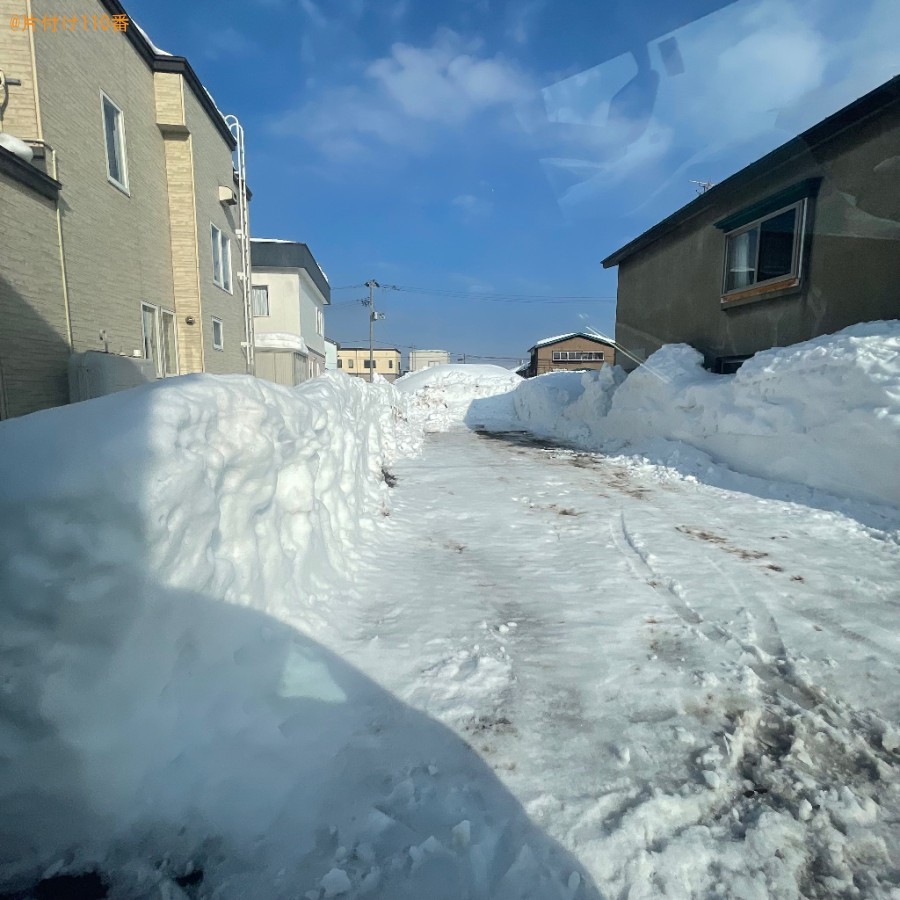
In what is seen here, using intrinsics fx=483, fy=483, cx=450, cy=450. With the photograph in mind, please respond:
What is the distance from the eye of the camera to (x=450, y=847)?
5.43 ft

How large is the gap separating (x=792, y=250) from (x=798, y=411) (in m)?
3.61

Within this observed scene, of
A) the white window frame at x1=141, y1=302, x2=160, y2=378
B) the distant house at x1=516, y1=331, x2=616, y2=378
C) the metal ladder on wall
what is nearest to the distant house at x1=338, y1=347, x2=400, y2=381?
the distant house at x1=516, y1=331, x2=616, y2=378

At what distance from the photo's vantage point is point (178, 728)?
1.94 metres

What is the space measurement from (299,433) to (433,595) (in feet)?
5.05

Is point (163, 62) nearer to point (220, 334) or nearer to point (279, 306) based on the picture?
point (220, 334)

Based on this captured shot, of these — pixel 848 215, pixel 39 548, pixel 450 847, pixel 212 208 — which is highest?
pixel 212 208

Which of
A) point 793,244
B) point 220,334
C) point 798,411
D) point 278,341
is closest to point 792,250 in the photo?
point 793,244

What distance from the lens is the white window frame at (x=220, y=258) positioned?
1341 centimetres

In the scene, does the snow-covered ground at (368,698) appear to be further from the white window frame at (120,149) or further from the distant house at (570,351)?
the distant house at (570,351)

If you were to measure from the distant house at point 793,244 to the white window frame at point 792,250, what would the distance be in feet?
0.07

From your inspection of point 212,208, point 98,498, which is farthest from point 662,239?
point 98,498

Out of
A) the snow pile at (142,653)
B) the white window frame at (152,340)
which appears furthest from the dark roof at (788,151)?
the white window frame at (152,340)

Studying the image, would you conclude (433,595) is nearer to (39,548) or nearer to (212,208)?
(39,548)

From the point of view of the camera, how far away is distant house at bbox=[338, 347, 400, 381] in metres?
72.9
